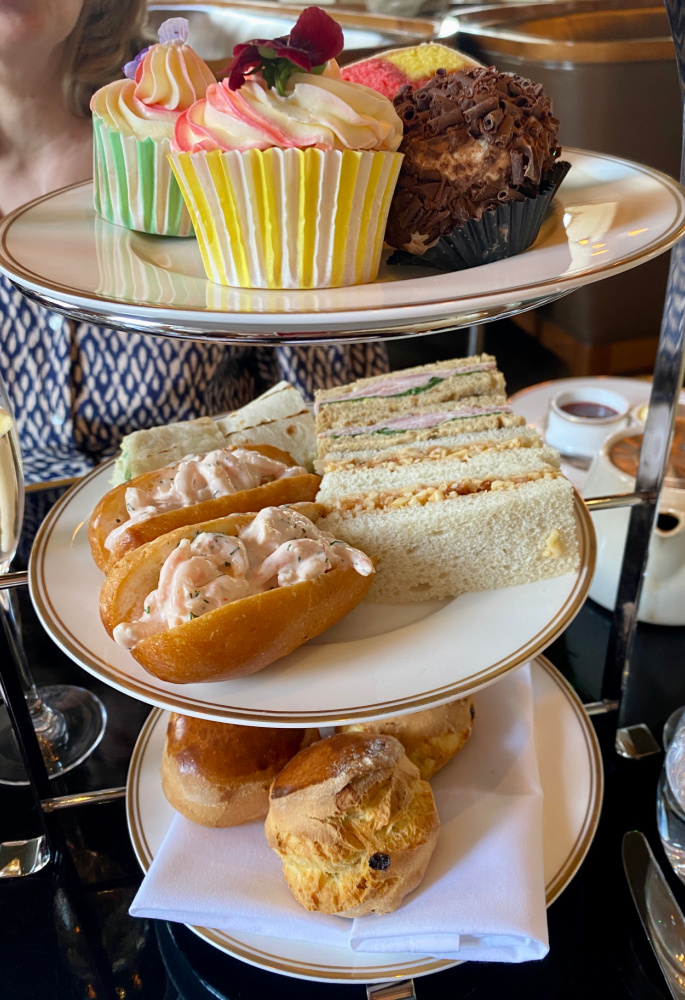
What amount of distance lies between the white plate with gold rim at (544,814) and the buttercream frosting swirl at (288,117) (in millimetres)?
782

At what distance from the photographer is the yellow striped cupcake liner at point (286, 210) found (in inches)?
25.5

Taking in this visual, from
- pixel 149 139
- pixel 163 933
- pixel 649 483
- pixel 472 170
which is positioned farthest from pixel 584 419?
pixel 163 933

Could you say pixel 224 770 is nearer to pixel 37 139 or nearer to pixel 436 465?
pixel 436 465

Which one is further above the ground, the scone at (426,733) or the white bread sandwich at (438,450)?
the white bread sandwich at (438,450)

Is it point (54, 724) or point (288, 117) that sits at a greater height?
point (288, 117)


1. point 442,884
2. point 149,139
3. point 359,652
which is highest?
point 149,139

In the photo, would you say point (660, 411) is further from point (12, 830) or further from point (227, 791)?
point (12, 830)

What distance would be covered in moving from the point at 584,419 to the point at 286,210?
109 cm

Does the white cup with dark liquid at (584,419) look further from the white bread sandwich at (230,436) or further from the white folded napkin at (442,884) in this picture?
the white folded napkin at (442,884)

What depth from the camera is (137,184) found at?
0.82 m

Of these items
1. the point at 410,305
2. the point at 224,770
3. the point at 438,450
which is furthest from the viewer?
the point at 438,450

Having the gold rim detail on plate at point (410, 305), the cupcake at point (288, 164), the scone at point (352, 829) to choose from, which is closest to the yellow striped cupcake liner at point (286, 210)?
the cupcake at point (288, 164)

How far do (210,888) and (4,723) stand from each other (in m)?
0.59

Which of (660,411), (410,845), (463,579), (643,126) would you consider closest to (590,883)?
(410,845)
